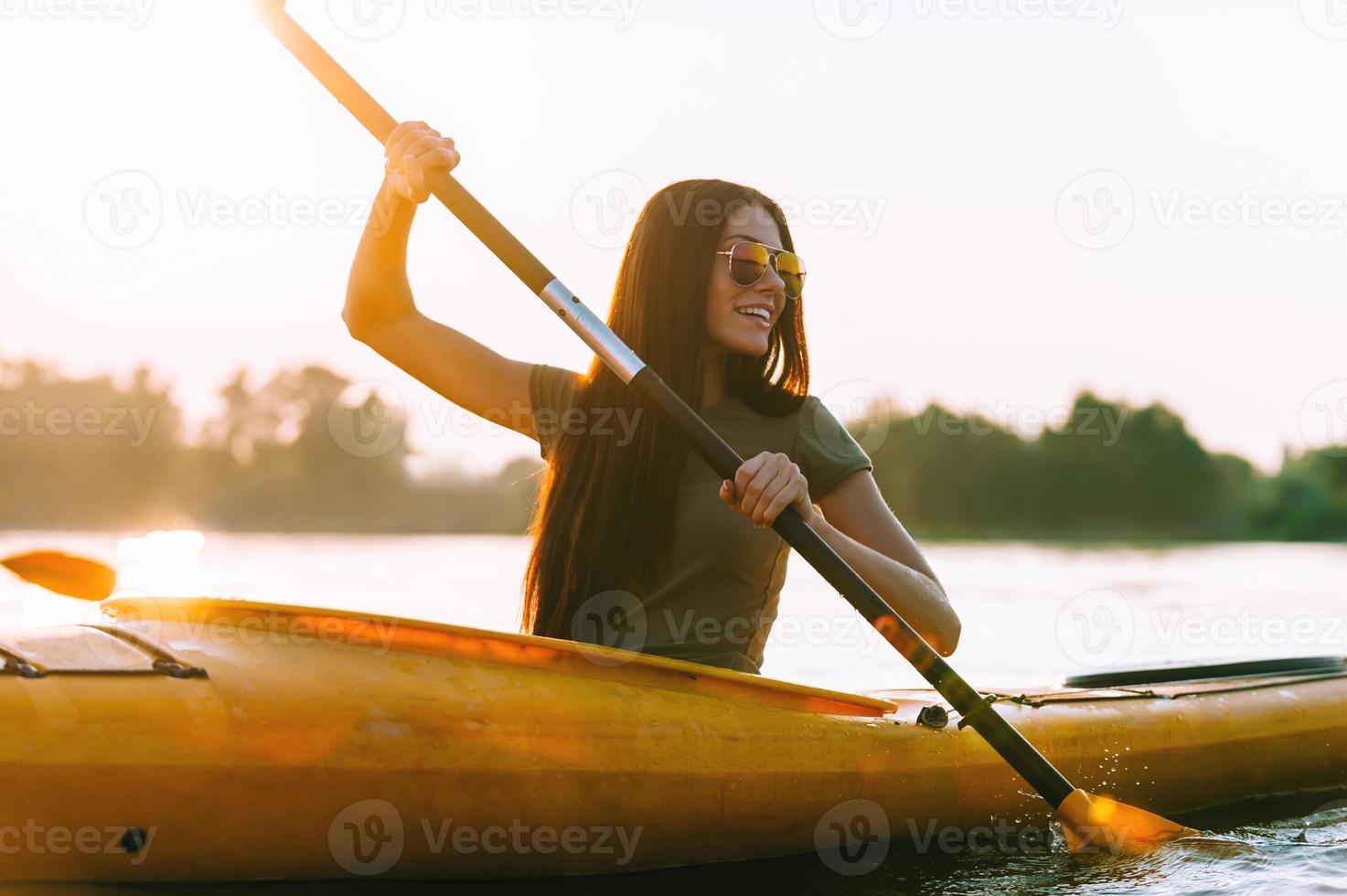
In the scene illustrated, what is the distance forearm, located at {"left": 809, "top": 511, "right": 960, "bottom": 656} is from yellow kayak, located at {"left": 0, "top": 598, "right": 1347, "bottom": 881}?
0.93 feet

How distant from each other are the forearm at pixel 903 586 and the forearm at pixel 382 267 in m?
1.21

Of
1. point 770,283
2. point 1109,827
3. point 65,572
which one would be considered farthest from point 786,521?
point 65,572

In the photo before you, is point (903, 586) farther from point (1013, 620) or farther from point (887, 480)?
point (887, 480)

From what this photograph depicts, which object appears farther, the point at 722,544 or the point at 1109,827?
the point at 1109,827

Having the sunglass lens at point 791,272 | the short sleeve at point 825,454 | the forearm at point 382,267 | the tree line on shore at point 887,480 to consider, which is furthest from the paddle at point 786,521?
the tree line on shore at point 887,480

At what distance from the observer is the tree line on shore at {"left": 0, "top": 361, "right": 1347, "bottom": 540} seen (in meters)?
37.2

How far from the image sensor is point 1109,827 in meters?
3.22

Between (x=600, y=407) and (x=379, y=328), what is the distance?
61cm

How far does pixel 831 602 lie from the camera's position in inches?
596

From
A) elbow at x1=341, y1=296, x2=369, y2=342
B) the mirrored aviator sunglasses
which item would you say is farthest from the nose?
elbow at x1=341, y1=296, x2=369, y2=342

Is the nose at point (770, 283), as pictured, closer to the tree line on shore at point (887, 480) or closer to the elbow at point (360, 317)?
the elbow at point (360, 317)

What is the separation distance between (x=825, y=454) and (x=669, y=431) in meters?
0.40

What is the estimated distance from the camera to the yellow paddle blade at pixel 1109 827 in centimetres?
314

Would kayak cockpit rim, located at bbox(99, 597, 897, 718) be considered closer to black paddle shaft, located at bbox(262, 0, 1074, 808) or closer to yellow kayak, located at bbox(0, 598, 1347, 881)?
yellow kayak, located at bbox(0, 598, 1347, 881)
